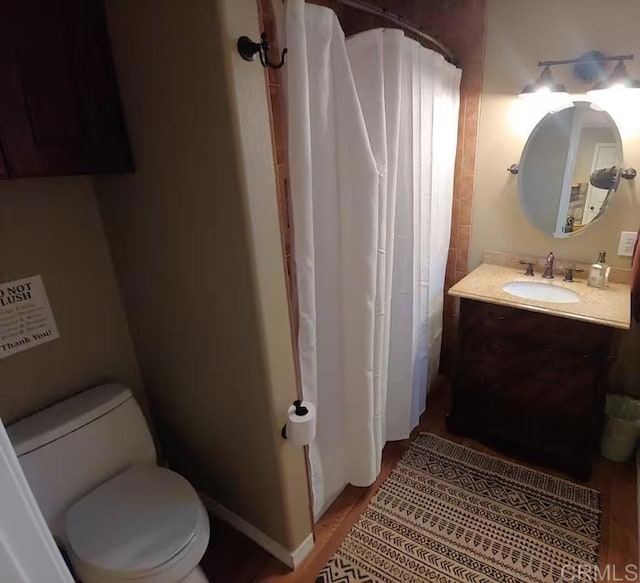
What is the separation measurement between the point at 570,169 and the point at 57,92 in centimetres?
216

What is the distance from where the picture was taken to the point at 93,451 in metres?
1.44

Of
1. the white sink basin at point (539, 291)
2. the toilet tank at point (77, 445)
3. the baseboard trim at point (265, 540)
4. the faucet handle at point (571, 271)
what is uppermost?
the faucet handle at point (571, 271)

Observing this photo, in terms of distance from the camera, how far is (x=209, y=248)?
48.0 inches

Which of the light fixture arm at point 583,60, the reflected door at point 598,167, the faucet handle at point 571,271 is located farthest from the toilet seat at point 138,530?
the light fixture arm at point 583,60

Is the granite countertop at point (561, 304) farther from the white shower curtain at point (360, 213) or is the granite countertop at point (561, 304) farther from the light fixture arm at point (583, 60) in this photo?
the light fixture arm at point (583, 60)

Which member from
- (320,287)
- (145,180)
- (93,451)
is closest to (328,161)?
(320,287)

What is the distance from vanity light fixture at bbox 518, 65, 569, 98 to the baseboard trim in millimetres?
2211

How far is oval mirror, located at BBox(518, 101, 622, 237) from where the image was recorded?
6.15 ft

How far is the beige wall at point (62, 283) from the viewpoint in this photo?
4.43ft

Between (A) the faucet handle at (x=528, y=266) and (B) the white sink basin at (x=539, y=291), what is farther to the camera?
(A) the faucet handle at (x=528, y=266)

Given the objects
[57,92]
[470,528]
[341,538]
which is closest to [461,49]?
[57,92]

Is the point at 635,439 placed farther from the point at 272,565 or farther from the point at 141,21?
the point at 141,21

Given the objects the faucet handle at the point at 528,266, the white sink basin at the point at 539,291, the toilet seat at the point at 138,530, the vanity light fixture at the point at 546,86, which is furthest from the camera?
the faucet handle at the point at 528,266

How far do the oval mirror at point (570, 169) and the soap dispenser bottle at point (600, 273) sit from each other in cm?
18
